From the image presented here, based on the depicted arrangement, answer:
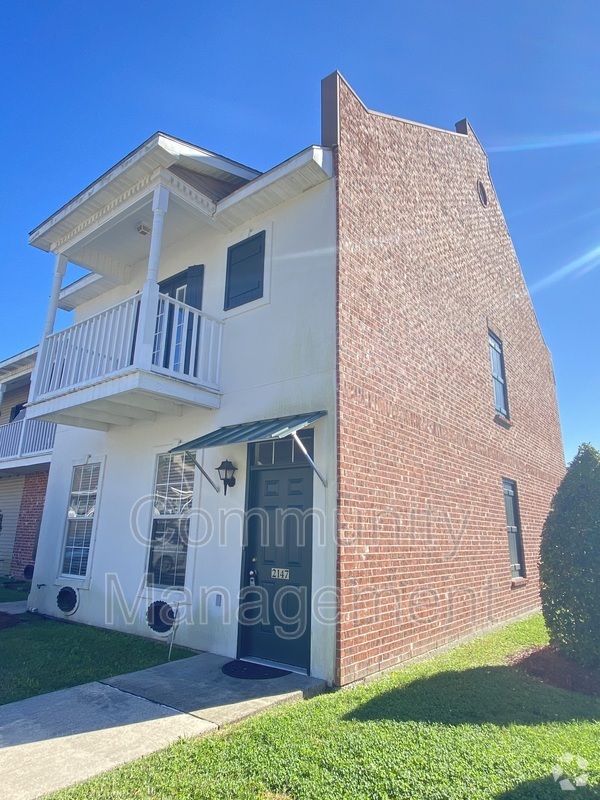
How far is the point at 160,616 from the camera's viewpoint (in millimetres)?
6840

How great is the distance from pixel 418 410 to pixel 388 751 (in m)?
4.65

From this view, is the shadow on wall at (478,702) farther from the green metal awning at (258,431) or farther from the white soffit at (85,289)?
the white soffit at (85,289)

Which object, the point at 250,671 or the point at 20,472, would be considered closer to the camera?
the point at 250,671

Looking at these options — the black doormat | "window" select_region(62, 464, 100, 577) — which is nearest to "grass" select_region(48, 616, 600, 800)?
the black doormat

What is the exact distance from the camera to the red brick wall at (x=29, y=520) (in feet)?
45.5

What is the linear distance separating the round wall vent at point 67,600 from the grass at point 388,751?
5611 millimetres

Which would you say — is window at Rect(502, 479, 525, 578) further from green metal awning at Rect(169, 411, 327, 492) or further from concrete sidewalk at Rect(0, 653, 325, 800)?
concrete sidewalk at Rect(0, 653, 325, 800)

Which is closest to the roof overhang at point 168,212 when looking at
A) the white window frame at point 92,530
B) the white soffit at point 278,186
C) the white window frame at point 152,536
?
the white soffit at point 278,186

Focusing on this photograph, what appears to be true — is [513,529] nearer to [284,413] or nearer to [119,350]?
[284,413]

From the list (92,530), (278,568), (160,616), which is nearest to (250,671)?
(278,568)

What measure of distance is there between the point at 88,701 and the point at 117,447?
475cm

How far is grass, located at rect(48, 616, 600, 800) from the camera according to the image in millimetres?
3082

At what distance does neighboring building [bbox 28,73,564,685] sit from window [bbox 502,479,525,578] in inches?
4.8

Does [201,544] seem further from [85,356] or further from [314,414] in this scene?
[85,356]
